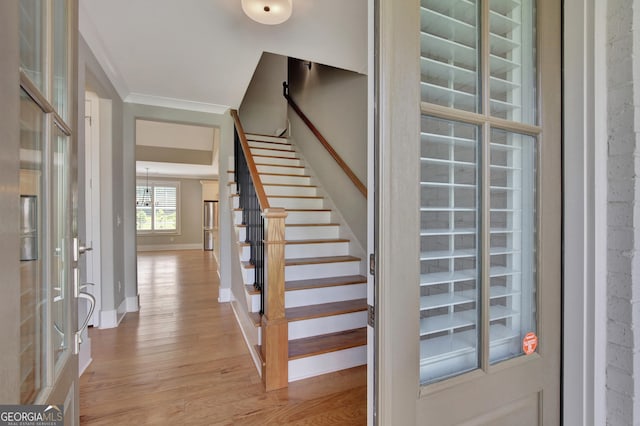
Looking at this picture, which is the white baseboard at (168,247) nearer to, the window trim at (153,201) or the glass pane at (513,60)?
the window trim at (153,201)

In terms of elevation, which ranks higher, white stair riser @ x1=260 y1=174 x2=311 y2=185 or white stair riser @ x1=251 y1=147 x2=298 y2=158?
white stair riser @ x1=251 y1=147 x2=298 y2=158

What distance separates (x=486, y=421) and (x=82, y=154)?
307 centimetres

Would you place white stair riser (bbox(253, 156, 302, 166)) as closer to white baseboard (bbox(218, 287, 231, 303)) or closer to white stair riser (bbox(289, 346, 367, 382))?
white baseboard (bbox(218, 287, 231, 303))

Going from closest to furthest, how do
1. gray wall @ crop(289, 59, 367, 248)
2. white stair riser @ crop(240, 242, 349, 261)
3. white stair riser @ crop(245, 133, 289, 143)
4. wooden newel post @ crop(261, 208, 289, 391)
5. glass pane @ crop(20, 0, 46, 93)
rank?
glass pane @ crop(20, 0, 46, 93)
wooden newel post @ crop(261, 208, 289, 391)
white stair riser @ crop(240, 242, 349, 261)
gray wall @ crop(289, 59, 367, 248)
white stair riser @ crop(245, 133, 289, 143)

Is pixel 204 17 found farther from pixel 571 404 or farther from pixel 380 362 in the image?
pixel 571 404

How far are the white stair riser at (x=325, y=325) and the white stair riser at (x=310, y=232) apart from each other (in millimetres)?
1112

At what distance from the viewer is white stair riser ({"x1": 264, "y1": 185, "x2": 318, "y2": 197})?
3.73 meters

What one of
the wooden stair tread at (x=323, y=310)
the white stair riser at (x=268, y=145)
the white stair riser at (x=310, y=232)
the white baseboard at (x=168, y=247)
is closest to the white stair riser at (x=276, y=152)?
the white stair riser at (x=268, y=145)

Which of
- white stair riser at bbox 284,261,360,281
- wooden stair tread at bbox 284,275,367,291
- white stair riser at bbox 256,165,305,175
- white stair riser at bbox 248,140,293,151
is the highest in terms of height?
white stair riser at bbox 248,140,293,151

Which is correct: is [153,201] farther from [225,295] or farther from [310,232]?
[310,232]

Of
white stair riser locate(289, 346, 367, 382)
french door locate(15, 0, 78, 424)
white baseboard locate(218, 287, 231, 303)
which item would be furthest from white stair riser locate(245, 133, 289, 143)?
french door locate(15, 0, 78, 424)

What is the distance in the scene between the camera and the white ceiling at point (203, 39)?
6.33ft

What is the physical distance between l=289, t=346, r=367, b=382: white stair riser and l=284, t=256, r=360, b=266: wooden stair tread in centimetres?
83

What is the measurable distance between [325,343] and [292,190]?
2.15m
